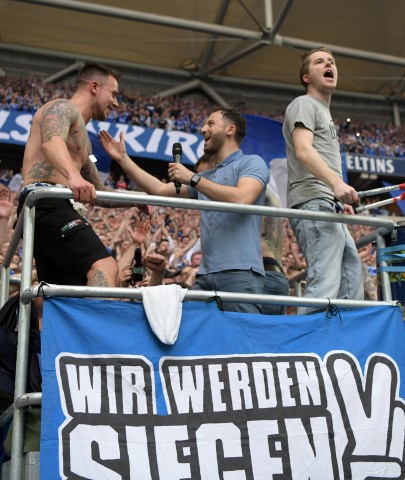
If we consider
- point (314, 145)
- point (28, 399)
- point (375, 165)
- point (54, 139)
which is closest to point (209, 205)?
point (54, 139)

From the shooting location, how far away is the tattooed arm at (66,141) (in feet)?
11.0

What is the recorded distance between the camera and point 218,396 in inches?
130

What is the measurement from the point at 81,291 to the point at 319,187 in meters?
1.63

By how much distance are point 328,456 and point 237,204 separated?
1.28 meters

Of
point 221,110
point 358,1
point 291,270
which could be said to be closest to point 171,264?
point 291,270

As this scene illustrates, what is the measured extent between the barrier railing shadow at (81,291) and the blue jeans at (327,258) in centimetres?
19

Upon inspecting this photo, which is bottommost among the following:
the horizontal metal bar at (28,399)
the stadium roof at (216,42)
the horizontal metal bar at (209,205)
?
the horizontal metal bar at (28,399)

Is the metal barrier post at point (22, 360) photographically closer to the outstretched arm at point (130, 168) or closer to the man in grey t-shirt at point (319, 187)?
the outstretched arm at point (130, 168)

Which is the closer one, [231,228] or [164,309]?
[164,309]

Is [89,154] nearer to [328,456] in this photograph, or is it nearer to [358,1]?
[328,456]

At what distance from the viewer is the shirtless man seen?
3619 mm

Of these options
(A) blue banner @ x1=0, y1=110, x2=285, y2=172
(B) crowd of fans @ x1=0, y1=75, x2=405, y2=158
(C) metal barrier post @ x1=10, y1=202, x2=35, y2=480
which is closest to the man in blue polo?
(C) metal barrier post @ x1=10, y1=202, x2=35, y2=480

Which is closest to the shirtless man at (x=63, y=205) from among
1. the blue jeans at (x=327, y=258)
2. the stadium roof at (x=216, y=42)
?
the blue jeans at (x=327, y=258)

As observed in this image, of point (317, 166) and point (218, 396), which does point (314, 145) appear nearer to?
point (317, 166)
